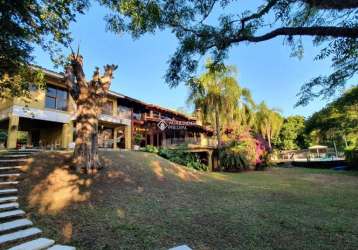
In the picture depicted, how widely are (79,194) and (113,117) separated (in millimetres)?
16521

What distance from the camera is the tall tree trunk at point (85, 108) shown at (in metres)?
8.70

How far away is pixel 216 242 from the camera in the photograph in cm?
438

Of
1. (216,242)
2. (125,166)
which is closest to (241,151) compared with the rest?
(125,166)

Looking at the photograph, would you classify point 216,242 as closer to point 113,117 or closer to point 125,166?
point 125,166

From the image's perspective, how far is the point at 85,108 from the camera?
9141 millimetres

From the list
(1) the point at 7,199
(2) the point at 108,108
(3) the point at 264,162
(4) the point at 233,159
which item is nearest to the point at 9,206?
(1) the point at 7,199

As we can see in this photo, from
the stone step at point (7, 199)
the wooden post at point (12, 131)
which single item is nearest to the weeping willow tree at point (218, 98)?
the wooden post at point (12, 131)

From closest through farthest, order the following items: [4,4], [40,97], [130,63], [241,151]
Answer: [4,4] < [130,63] < [40,97] < [241,151]

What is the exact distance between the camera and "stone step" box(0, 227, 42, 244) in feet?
13.4

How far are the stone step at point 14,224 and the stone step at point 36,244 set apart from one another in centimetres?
79

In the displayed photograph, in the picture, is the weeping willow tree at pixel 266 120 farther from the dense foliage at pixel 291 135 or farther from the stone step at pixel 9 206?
the stone step at pixel 9 206

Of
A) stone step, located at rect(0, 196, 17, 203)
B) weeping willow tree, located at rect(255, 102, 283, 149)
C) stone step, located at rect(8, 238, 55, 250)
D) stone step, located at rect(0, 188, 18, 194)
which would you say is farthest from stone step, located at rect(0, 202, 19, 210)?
weeping willow tree, located at rect(255, 102, 283, 149)

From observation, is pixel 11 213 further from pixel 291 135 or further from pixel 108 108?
pixel 291 135

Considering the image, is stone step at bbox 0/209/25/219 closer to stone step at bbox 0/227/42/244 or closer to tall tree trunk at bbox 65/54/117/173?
stone step at bbox 0/227/42/244
